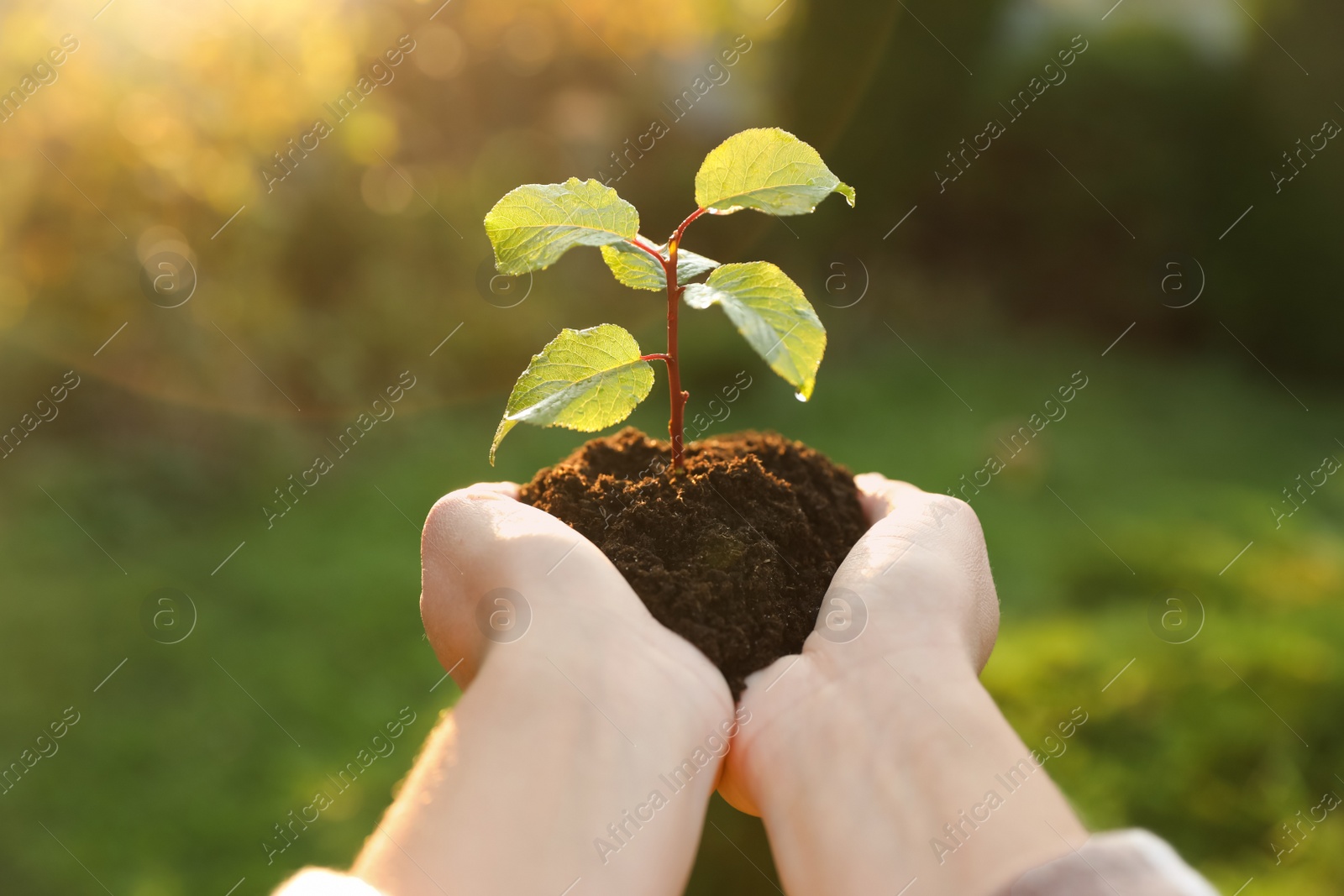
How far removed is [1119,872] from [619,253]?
3.75ft

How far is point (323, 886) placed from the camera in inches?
43.1

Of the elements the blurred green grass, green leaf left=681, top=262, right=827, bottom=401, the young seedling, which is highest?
the young seedling

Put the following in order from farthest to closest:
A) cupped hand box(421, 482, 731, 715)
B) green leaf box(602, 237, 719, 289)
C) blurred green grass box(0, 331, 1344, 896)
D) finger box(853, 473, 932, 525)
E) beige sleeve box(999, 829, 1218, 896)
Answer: blurred green grass box(0, 331, 1344, 896), finger box(853, 473, 932, 525), green leaf box(602, 237, 719, 289), cupped hand box(421, 482, 731, 715), beige sleeve box(999, 829, 1218, 896)

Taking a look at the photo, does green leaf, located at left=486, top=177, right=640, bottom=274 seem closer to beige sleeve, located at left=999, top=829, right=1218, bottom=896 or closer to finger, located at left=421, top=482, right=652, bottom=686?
finger, located at left=421, top=482, right=652, bottom=686

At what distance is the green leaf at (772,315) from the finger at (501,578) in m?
0.45

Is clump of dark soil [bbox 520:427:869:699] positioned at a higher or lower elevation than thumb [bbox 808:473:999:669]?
higher

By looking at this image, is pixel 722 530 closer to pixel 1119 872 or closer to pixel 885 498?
pixel 885 498

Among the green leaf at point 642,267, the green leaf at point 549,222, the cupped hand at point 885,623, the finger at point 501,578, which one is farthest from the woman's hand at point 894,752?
the green leaf at point 549,222

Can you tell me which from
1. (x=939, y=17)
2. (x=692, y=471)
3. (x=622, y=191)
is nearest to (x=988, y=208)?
(x=939, y=17)

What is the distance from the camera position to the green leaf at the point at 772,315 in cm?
120

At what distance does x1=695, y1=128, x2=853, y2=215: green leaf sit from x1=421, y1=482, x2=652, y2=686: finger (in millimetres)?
610

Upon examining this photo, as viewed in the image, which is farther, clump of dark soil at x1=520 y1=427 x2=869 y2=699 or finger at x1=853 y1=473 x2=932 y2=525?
finger at x1=853 y1=473 x2=932 y2=525

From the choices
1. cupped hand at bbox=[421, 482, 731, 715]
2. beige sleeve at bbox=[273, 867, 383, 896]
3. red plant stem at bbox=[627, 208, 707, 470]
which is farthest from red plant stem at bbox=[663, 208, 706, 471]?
beige sleeve at bbox=[273, 867, 383, 896]

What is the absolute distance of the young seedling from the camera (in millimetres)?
1359
